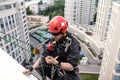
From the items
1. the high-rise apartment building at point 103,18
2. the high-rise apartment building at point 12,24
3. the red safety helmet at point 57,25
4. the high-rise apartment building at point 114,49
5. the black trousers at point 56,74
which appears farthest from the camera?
the high-rise apartment building at point 103,18

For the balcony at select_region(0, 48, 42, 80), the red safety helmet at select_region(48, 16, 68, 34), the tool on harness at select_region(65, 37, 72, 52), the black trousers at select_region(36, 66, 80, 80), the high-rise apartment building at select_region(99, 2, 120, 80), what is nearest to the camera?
the balcony at select_region(0, 48, 42, 80)

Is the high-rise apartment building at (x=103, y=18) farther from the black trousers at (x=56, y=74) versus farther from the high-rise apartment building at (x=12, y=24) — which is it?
the black trousers at (x=56, y=74)

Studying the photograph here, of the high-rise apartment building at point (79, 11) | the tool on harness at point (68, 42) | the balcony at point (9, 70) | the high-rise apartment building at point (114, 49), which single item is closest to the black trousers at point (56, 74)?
the tool on harness at point (68, 42)

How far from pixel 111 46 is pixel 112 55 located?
80 centimetres

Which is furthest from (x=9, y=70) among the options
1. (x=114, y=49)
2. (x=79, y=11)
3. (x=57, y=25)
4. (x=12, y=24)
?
(x=79, y=11)

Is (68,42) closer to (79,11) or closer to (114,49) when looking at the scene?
(114,49)

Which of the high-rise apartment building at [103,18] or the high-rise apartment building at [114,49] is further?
the high-rise apartment building at [103,18]

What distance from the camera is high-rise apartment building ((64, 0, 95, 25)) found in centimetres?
3519

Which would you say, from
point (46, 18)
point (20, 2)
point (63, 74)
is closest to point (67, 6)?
point (46, 18)

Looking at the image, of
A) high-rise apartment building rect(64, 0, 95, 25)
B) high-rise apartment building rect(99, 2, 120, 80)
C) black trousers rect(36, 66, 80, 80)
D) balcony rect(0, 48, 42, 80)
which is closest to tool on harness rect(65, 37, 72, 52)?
black trousers rect(36, 66, 80, 80)

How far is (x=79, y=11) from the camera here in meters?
36.0

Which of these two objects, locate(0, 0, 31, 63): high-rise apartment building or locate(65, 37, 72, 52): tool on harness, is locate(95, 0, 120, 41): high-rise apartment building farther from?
locate(65, 37, 72, 52): tool on harness

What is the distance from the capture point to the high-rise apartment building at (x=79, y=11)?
3519 cm

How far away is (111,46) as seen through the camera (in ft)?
39.6
